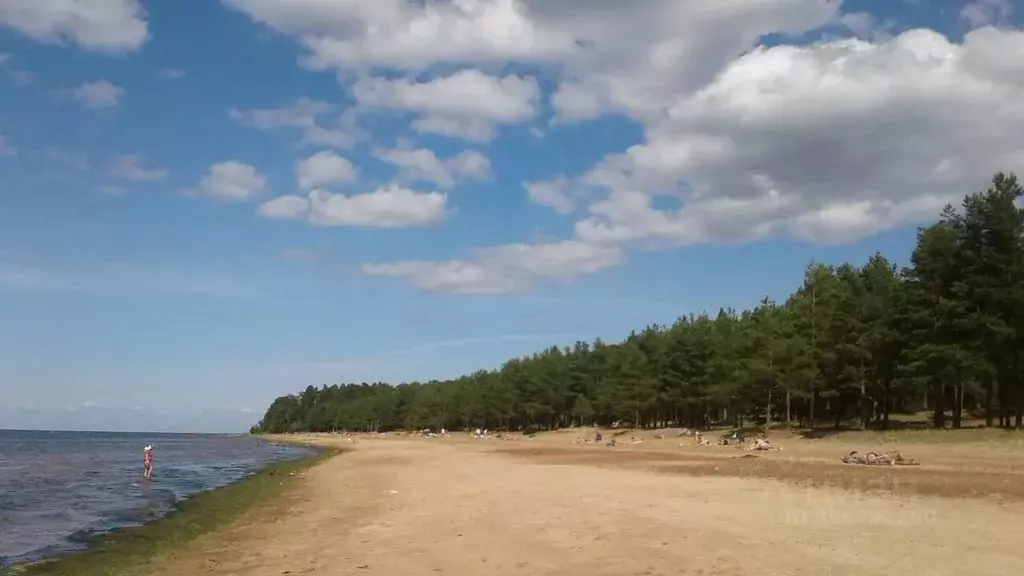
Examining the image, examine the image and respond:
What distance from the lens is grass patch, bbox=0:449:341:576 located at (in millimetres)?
15453

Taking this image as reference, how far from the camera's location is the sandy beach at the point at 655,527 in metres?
12.4

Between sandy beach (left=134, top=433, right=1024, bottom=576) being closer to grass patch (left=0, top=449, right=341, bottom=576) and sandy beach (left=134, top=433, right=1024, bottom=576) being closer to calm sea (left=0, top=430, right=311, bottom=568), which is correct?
grass patch (left=0, top=449, right=341, bottom=576)

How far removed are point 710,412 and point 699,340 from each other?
1093 centimetres

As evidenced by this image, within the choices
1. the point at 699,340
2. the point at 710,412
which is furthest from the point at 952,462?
the point at 710,412

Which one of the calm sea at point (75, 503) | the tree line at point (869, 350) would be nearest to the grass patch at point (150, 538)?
the calm sea at point (75, 503)

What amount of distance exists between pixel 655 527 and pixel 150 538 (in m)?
12.6

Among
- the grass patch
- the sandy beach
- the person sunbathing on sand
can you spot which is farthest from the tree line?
the grass patch

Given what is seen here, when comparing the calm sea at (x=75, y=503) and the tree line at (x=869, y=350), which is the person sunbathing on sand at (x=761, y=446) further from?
the calm sea at (x=75, y=503)

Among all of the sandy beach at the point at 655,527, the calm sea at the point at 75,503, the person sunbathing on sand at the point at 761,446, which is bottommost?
the calm sea at the point at 75,503

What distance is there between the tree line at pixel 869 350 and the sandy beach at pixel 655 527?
15104 millimetres

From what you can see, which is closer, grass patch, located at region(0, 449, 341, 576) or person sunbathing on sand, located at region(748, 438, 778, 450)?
grass patch, located at region(0, 449, 341, 576)

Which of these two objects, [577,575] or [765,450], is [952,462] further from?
[577,575]

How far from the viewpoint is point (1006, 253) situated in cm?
4319

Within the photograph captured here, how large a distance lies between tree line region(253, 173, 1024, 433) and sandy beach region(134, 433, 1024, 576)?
15.1m
